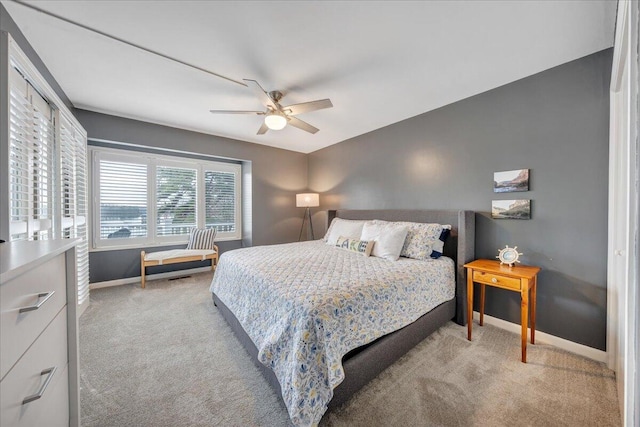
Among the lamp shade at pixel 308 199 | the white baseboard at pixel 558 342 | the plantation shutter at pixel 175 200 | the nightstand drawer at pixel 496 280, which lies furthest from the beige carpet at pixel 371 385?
the lamp shade at pixel 308 199

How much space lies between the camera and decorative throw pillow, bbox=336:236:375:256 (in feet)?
9.23

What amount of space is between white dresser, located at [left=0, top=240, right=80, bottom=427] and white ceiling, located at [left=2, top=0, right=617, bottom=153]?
1.70 m

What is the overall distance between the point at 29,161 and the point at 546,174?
14.4ft

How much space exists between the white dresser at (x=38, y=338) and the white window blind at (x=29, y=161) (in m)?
0.95

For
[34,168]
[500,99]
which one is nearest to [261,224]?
[34,168]

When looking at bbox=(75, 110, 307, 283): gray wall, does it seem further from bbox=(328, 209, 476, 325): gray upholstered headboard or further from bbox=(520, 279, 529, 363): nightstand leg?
bbox=(520, 279, 529, 363): nightstand leg

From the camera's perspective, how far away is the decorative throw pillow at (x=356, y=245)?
2812 millimetres

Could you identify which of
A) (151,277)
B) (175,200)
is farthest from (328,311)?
(175,200)

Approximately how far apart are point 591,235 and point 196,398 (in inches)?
131

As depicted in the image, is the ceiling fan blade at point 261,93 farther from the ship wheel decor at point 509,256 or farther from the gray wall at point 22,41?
the ship wheel decor at point 509,256

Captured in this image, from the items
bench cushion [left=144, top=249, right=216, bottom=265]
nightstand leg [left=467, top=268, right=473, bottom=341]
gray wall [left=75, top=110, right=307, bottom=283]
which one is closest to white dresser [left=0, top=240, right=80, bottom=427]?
nightstand leg [left=467, top=268, right=473, bottom=341]

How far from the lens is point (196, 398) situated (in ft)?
5.18

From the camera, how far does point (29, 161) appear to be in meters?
1.81

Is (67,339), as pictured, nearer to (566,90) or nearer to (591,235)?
(591,235)
